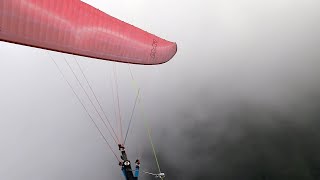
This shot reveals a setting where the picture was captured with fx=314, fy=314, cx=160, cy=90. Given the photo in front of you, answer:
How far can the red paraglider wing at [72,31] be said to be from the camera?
12875 mm

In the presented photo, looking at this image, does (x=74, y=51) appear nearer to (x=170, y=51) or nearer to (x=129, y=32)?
(x=129, y=32)

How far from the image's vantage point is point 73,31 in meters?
15.5

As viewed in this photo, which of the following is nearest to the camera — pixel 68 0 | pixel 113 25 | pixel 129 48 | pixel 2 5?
pixel 2 5

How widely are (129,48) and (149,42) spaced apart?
199cm

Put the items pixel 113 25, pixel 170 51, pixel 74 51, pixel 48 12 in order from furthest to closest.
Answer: pixel 170 51 → pixel 113 25 → pixel 74 51 → pixel 48 12

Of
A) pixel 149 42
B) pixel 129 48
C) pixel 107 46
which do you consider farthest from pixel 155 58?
pixel 107 46

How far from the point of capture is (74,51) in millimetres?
16266

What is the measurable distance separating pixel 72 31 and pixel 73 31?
60mm

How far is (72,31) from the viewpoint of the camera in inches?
609

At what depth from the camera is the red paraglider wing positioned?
12875 millimetres

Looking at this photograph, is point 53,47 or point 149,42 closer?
point 53,47

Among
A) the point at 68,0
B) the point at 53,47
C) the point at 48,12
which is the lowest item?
the point at 53,47

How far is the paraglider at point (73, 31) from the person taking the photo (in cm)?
1289

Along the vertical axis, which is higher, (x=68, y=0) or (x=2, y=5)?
(x=68, y=0)
